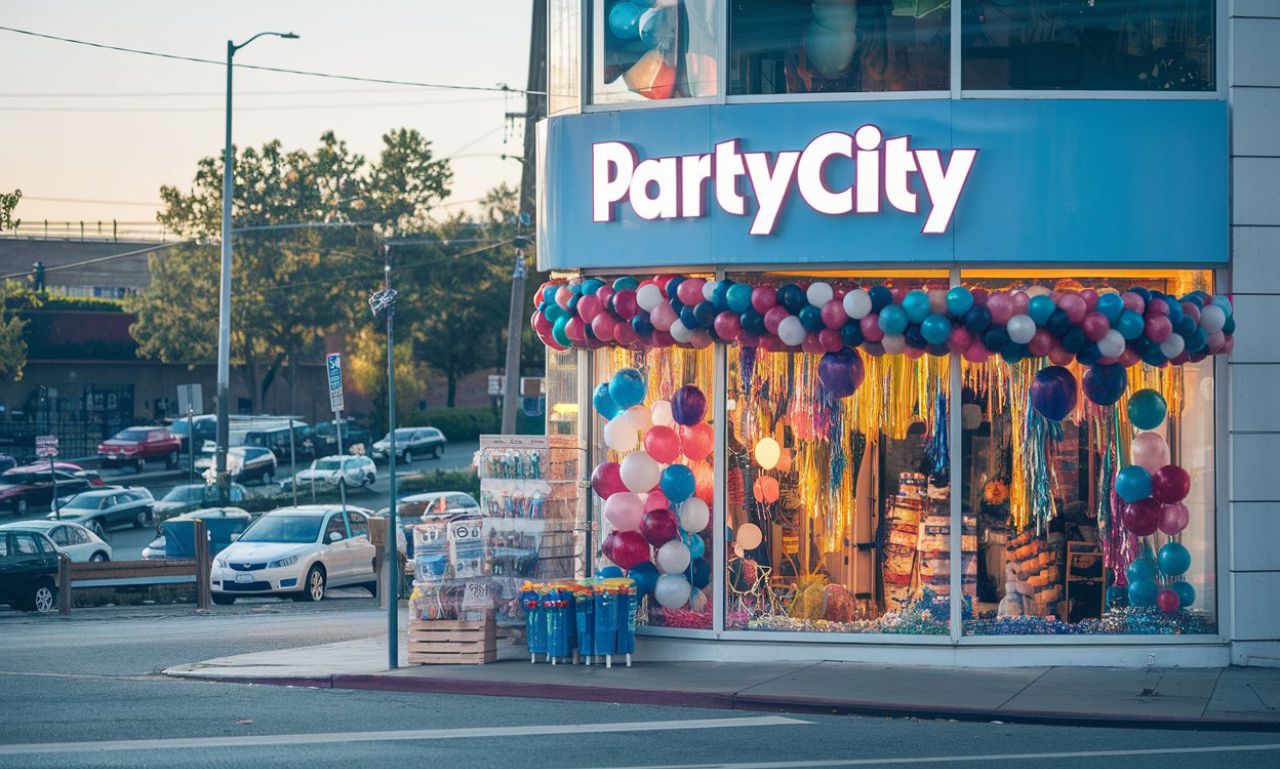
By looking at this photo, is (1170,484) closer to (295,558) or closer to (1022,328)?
(1022,328)

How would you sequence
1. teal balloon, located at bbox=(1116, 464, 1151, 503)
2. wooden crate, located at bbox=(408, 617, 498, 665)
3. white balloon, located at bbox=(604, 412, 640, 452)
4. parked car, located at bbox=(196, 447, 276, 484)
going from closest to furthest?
teal balloon, located at bbox=(1116, 464, 1151, 503)
wooden crate, located at bbox=(408, 617, 498, 665)
white balloon, located at bbox=(604, 412, 640, 452)
parked car, located at bbox=(196, 447, 276, 484)

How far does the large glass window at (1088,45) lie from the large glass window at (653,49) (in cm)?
239

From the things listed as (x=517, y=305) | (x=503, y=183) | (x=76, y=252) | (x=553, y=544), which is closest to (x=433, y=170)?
(x=503, y=183)

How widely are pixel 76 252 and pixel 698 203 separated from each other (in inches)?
3006

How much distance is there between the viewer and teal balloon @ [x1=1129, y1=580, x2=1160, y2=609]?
49.0 ft

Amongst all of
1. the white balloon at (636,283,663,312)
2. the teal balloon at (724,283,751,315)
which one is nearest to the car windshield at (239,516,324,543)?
the white balloon at (636,283,663,312)

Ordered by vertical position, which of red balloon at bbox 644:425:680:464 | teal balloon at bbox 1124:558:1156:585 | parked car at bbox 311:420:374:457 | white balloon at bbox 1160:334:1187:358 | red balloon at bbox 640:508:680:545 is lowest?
parked car at bbox 311:420:374:457

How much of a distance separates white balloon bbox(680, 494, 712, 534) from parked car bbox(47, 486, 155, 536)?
97.0ft

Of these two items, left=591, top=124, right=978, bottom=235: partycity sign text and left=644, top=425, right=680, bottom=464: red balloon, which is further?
left=644, top=425, right=680, bottom=464: red balloon

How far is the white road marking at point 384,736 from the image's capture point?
35.9ft

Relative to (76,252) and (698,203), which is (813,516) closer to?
(698,203)

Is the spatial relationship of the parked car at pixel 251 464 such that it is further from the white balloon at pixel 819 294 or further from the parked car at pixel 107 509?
the white balloon at pixel 819 294

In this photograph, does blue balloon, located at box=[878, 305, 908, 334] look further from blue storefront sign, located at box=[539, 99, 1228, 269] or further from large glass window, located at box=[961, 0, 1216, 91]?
large glass window, located at box=[961, 0, 1216, 91]

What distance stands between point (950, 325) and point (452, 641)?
541 centimetres
